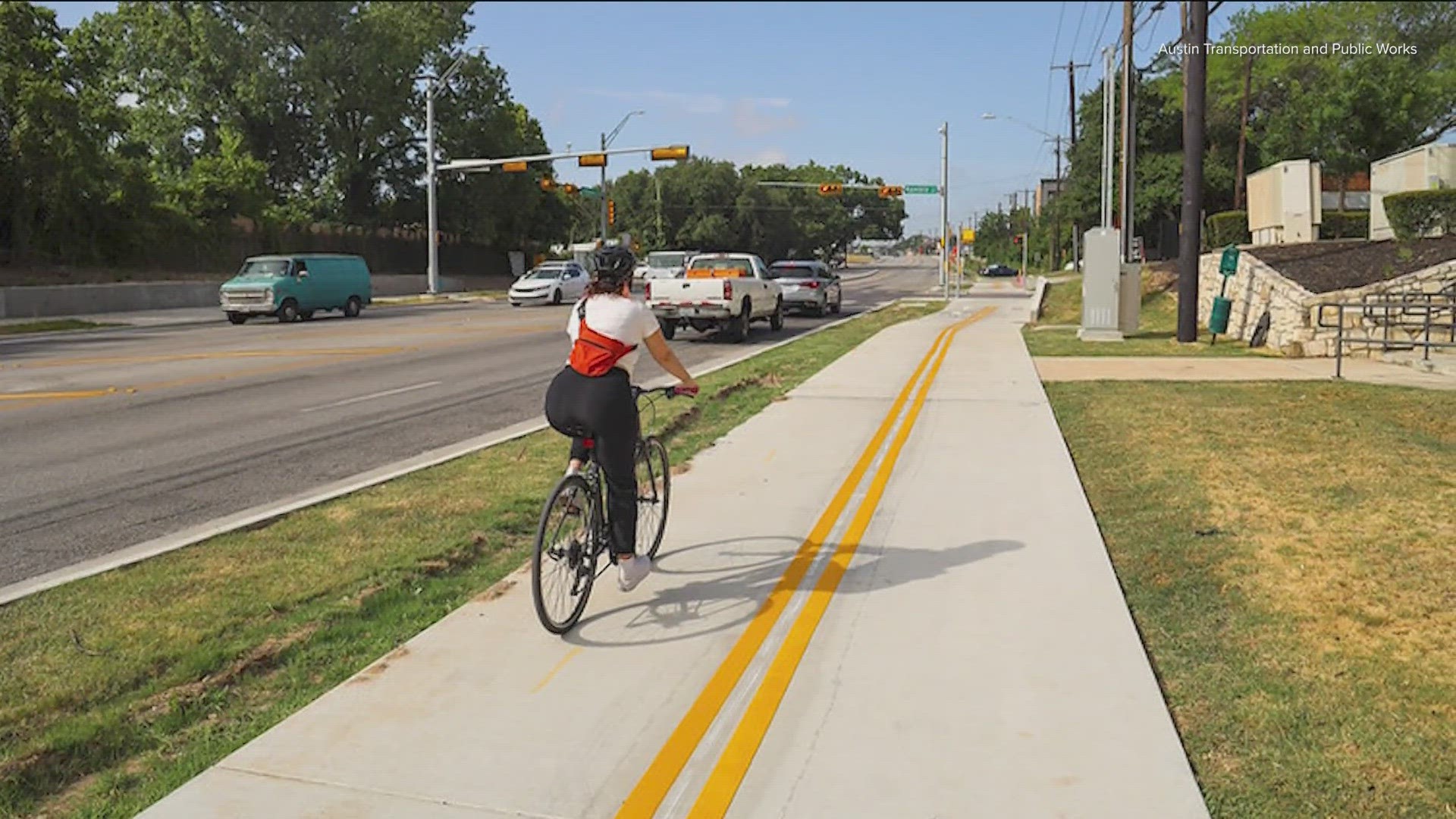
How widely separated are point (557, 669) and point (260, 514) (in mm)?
3793

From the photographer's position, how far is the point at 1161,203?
50.0 metres

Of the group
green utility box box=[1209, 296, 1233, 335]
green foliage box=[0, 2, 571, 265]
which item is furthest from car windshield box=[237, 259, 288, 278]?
green utility box box=[1209, 296, 1233, 335]

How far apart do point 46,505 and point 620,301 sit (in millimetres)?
5381

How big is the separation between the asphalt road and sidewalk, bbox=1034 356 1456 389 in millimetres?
5866

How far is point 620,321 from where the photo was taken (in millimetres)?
5520

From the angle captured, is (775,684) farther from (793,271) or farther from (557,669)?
(793,271)

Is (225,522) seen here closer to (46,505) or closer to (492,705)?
(46,505)

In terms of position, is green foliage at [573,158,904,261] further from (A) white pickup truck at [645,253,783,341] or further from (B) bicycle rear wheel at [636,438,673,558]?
(B) bicycle rear wheel at [636,438,673,558]

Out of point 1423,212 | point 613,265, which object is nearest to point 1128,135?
point 1423,212

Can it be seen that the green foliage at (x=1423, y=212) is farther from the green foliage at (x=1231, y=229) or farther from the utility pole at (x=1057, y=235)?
the utility pole at (x=1057, y=235)

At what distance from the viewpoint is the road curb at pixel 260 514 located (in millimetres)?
6406

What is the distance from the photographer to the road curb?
6406 mm

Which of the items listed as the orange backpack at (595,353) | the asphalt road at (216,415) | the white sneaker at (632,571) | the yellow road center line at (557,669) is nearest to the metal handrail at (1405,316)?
the asphalt road at (216,415)

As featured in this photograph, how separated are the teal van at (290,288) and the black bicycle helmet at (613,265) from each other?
28.3 meters
